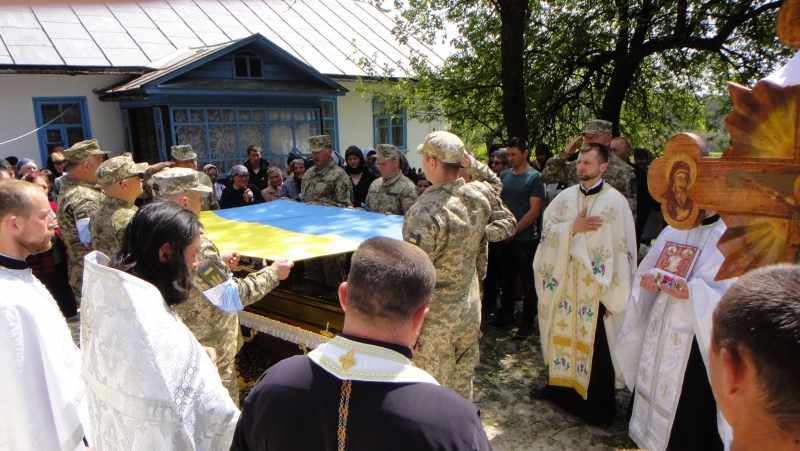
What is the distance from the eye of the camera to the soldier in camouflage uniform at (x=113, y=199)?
382 centimetres

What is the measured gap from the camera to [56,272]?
5.44m

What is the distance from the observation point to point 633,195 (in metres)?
5.29

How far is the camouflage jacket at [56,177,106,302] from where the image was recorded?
4629 mm

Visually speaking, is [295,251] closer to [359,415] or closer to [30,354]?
[30,354]

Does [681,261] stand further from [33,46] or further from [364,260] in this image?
[33,46]

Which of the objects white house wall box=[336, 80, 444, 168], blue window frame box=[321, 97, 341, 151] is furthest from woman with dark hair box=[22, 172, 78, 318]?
white house wall box=[336, 80, 444, 168]

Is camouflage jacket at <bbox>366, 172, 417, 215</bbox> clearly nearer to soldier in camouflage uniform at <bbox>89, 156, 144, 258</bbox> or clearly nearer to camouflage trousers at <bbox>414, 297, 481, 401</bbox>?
camouflage trousers at <bbox>414, 297, 481, 401</bbox>

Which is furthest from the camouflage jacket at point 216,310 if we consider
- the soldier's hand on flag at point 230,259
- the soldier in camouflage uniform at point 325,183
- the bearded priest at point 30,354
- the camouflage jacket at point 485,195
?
the soldier in camouflage uniform at point 325,183

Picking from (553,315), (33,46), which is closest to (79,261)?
(553,315)

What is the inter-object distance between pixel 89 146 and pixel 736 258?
5.30 metres

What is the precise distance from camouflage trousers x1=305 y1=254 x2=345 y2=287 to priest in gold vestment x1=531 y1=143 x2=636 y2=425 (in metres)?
2.11

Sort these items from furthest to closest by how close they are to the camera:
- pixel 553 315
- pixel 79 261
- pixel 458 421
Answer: pixel 79 261 → pixel 553 315 → pixel 458 421

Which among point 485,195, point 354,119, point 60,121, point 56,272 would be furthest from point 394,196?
point 354,119

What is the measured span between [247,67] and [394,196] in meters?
7.32
